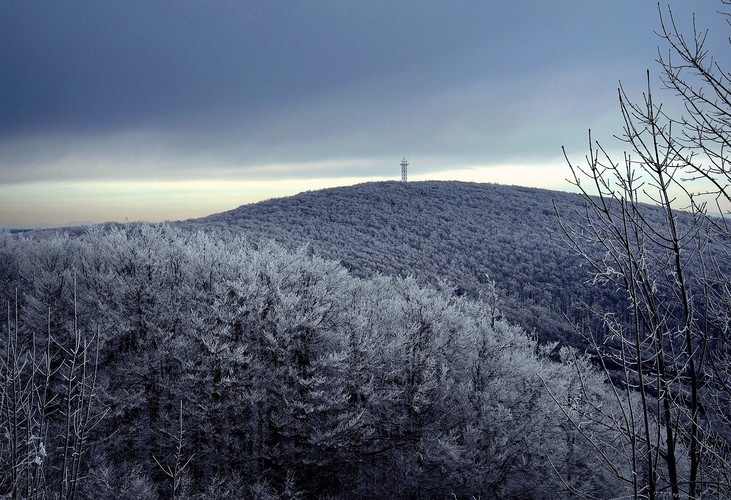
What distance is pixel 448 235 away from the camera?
254 feet

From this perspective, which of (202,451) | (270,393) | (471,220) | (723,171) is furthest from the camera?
(471,220)

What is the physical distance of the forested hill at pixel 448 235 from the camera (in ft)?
190

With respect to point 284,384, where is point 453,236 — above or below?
above

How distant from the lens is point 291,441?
18.5 m

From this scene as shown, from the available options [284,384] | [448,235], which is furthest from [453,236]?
[284,384]

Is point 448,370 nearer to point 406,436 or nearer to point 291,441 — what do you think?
point 406,436

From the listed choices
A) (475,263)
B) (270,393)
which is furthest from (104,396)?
(475,263)

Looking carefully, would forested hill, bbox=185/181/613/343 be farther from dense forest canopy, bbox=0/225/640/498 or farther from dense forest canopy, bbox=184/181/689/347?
dense forest canopy, bbox=0/225/640/498

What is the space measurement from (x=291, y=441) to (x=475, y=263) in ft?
175

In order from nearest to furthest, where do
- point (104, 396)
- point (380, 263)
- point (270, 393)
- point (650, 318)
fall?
point (650, 318)
point (104, 396)
point (270, 393)
point (380, 263)

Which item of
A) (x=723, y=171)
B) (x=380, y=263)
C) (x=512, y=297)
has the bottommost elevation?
(x=512, y=297)

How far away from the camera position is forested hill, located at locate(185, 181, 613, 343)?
5803 centimetres

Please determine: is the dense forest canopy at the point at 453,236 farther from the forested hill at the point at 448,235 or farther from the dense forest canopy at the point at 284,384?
the dense forest canopy at the point at 284,384

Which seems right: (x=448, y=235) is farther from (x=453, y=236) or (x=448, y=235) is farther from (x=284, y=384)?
(x=284, y=384)
